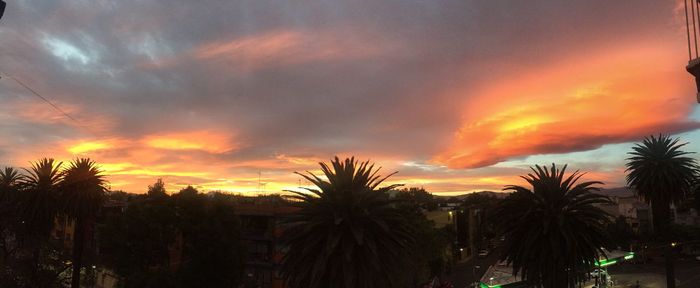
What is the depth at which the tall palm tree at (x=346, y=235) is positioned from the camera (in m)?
21.5

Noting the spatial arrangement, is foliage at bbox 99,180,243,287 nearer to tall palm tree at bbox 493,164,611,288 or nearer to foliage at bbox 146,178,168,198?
foliage at bbox 146,178,168,198

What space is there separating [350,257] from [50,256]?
36032mm

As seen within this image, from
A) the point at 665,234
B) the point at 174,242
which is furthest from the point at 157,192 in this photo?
the point at 665,234

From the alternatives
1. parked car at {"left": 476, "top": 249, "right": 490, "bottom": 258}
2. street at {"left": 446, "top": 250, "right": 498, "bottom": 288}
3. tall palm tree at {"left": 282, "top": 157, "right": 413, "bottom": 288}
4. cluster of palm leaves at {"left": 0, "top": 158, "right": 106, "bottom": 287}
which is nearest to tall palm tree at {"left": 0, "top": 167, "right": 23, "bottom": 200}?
cluster of palm leaves at {"left": 0, "top": 158, "right": 106, "bottom": 287}

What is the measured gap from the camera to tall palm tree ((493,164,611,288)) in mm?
27000

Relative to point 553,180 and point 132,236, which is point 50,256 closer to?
point 132,236

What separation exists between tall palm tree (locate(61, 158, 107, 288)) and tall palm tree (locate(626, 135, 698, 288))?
2155 inches

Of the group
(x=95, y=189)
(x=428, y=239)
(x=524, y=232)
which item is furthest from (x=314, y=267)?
(x=428, y=239)

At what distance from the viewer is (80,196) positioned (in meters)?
43.9

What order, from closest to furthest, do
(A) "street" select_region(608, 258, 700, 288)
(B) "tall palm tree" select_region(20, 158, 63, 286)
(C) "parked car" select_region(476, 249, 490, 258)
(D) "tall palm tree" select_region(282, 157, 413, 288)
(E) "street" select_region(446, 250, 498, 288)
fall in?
(D) "tall palm tree" select_region(282, 157, 413, 288) < (B) "tall palm tree" select_region(20, 158, 63, 286) < (A) "street" select_region(608, 258, 700, 288) < (E) "street" select_region(446, 250, 498, 288) < (C) "parked car" select_region(476, 249, 490, 258)

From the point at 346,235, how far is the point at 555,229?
13995 mm

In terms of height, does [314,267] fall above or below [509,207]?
below

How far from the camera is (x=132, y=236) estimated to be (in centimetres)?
5131

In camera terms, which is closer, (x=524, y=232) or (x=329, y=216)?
(x=329, y=216)
